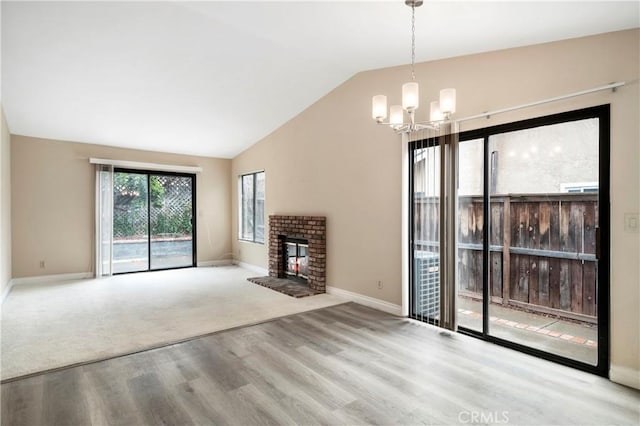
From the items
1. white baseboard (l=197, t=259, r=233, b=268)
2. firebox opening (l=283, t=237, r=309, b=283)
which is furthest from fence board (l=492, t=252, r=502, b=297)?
white baseboard (l=197, t=259, r=233, b=268)

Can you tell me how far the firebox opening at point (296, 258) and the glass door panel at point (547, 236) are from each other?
3240 millimetres

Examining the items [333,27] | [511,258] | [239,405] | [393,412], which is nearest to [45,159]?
[333,27]

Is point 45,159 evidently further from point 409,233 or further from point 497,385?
point 497,385

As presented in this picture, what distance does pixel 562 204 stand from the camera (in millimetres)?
3074

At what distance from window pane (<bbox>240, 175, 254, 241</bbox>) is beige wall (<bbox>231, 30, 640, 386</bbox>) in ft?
1.13

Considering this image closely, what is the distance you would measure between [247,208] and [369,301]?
4333 millimetres

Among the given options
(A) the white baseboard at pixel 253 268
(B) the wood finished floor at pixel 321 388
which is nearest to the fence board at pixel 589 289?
(B) the wood finished floor at pixel 321 388

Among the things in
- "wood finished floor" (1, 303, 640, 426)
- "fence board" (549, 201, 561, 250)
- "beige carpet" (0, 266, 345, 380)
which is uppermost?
"fence board" (549, 201, 561, 250)

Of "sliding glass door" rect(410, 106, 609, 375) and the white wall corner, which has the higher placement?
"sliding glass door" rect(410, 106, 609, 375)

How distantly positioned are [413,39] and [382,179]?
177cm

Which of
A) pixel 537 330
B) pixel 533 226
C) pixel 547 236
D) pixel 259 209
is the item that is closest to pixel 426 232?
pixel 533 226

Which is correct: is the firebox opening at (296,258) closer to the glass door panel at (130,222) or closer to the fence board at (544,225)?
the glass door panel at (130,222)

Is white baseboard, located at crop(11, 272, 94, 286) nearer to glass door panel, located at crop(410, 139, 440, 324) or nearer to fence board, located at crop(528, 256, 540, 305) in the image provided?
glass door panel, located at crop(410, 139, 440, 324)

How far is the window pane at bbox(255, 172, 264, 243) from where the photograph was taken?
745 cm
